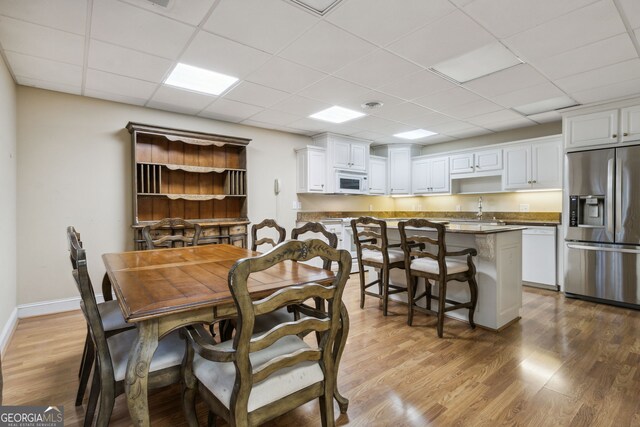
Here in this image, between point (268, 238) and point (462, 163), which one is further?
point (462, 163)

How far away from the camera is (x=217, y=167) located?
4633 mm

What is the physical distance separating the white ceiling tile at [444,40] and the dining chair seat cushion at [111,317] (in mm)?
2709

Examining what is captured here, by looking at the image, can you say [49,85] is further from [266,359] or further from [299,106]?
[266,359]

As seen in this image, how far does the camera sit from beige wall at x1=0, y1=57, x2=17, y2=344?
8.85ft

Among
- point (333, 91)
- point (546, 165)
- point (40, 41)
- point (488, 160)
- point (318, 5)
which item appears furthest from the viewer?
point (488, 160)

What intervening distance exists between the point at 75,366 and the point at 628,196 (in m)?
5.61

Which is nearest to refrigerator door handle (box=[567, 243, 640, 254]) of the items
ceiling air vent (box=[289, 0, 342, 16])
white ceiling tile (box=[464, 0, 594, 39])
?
white ceiling tile (box=[464, 0, 594, 39])

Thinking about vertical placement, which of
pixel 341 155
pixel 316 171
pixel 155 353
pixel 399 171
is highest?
pixel 341 155

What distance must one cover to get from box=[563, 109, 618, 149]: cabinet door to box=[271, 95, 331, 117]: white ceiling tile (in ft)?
10.3

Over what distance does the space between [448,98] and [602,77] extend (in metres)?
1.43

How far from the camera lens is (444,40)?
249 centimetres

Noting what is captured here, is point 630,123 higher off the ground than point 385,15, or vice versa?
point 385,15

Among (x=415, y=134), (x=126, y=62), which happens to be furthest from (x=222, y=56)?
(x=415, y=134)

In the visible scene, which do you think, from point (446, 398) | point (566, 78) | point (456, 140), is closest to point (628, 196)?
point (566, 78)
